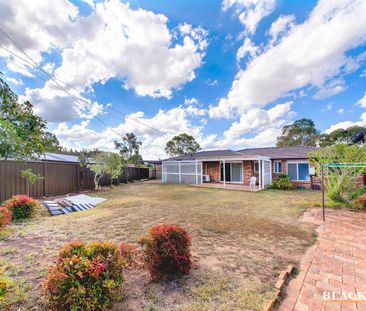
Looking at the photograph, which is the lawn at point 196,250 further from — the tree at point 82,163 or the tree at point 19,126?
the tree at point 82,163

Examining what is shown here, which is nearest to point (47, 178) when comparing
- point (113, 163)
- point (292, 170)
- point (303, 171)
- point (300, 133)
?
point (113, 163)

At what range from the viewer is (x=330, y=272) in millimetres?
2783

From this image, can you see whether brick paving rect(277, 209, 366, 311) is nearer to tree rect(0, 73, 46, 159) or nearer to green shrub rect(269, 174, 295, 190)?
tree rect(0, 73, 46, 159)

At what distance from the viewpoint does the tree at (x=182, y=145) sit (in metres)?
33.9

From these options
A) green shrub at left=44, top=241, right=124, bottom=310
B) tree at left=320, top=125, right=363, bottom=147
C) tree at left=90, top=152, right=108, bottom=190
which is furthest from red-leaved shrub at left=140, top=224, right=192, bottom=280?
tree at left=320, top=125, right=363, bottom=147

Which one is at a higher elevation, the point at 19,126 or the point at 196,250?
the point at 19,126

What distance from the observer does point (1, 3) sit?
17.2ft

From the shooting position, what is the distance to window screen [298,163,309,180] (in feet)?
44.4

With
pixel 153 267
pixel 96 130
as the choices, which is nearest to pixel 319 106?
pixel 153 267

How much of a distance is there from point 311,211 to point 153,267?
6.77 metres

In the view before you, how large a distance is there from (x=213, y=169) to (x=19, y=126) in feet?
55.1

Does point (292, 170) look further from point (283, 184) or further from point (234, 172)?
point (234, 172)

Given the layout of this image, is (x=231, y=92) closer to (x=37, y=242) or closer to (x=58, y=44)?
(x=58, y=44)

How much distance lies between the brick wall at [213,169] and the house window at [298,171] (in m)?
6.05
